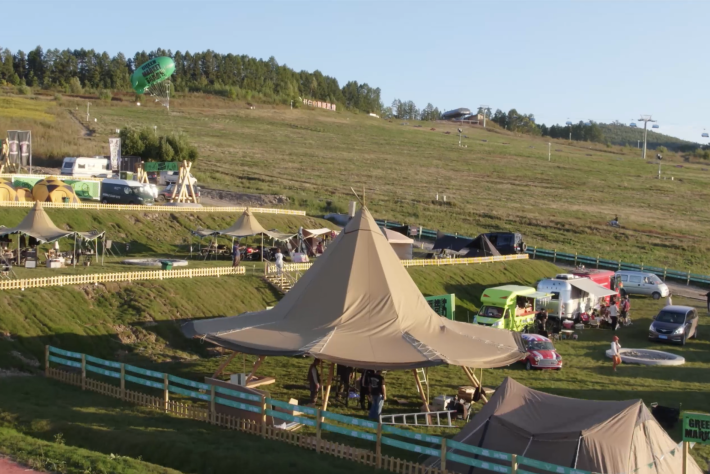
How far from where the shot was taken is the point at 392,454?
1527 centimetres

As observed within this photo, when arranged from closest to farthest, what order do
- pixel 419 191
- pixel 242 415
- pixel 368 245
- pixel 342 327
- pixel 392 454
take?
pixel 392 454 < pixel 242 415 < pixel 342 327 < pixel 368 245 < pixel 419 191

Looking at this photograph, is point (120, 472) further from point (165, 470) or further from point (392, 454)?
point (392, 454)

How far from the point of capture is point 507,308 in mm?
29750

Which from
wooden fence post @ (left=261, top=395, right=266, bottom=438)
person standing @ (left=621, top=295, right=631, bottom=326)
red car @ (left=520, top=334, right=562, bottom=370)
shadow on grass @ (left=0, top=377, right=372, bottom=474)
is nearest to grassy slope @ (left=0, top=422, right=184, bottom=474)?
shadow on grass @ (left=0, top=377, right=372, bottom=474)

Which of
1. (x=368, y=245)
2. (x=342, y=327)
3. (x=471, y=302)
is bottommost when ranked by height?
(x=471, y=302)

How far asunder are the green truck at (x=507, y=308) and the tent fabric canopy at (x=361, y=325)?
8.04 meters

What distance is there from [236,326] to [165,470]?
23.4 feet

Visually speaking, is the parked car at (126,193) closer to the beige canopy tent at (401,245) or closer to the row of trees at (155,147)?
the beige canopy tent at (401,245)

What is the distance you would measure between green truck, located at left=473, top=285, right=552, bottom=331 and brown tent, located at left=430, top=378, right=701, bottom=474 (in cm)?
1519

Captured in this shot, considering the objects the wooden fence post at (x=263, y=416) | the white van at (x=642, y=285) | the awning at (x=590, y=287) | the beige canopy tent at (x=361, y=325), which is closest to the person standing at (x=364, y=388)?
the beige canopy tent at (x=361, y=325)

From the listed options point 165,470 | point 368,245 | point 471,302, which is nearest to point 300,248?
point 471,302

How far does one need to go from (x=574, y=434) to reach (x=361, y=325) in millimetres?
7305

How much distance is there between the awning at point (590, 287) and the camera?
34.5 m

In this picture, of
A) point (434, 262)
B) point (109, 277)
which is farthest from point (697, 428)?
point (434, 262)
